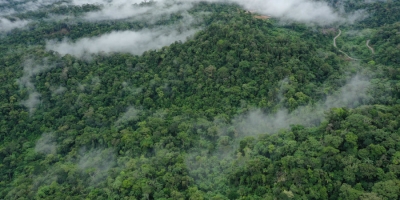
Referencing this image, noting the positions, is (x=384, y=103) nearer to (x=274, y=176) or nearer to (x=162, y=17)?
(x=274, y=176)

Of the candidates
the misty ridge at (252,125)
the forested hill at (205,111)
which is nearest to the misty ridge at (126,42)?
the forested hill at (205,111)

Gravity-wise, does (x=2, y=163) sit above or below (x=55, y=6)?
below

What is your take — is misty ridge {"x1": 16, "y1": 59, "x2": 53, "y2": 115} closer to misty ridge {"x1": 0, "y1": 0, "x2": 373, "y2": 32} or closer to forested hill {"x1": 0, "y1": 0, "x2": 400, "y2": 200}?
forested hill {"x1": 0, "y1": 0, "x2": 400, "y2": 200}

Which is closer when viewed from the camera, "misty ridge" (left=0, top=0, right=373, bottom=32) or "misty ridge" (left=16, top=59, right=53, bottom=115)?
"misty ridge" (left=16, top=59, right=53, bottom=115)

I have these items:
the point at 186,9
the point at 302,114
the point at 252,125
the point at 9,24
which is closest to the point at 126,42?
the point at 186,9

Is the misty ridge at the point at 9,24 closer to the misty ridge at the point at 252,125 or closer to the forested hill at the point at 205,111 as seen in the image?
the forested hill at the point at 205,111

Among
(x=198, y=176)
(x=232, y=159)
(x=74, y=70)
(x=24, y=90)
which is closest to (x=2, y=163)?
(x=24, y=90)

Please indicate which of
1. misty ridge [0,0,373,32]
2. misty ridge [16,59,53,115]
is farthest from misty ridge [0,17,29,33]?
misty ridge [16,59,53,115]

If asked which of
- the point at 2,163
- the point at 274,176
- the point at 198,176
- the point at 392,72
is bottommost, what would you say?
the point at 2,163
